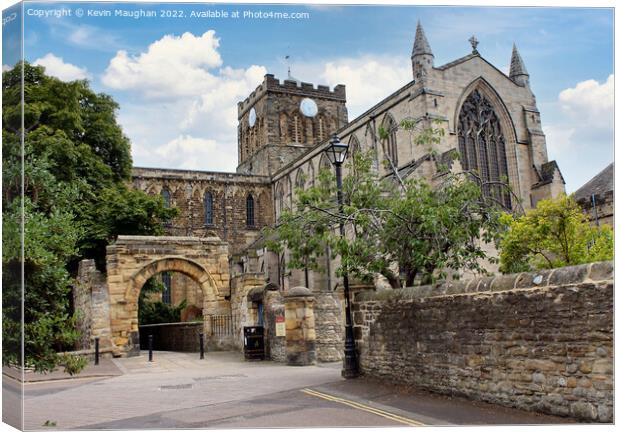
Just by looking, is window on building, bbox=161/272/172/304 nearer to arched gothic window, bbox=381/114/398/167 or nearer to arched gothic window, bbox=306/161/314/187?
arched gothic window, bbox=306/161/314/187

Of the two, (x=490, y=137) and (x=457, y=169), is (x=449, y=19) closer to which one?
(x=457, y=169)

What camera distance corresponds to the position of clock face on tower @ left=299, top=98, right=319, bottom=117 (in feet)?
173

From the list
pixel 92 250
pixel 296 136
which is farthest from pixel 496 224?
pixel 296 136

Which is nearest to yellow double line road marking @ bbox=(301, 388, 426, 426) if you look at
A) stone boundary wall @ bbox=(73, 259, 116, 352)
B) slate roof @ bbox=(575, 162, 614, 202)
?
slate roof @ bbox=(575, 162, 614, 202)

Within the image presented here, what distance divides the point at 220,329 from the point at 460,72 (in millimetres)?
17671

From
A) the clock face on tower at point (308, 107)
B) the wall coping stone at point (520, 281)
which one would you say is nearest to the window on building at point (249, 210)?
the clock face on tower at point (308, 107)

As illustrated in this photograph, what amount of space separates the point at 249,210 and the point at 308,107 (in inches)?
410

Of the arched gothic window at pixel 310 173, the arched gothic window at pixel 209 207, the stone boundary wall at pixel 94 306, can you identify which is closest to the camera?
the stone boundary wall at pixel 94 306

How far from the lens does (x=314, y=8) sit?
31.4 ft

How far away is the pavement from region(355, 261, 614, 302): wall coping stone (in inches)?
66.0

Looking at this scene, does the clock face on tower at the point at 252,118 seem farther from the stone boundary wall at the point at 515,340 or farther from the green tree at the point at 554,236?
the stone boundary wall at the point at 515,340

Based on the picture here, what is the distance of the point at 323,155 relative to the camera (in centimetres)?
4075

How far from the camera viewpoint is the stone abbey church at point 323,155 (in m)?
27.3

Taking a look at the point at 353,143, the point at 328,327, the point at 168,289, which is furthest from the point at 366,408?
the point at 168,289
